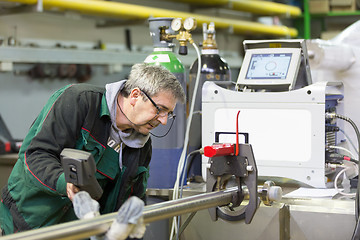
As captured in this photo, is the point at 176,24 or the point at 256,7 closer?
the point at 176,24

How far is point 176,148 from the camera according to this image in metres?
2.00

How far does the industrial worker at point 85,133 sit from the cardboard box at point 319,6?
12.9ft

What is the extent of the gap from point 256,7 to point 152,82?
125 inches

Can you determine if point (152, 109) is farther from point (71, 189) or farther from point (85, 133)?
point (71, 189)

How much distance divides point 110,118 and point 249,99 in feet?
1.62

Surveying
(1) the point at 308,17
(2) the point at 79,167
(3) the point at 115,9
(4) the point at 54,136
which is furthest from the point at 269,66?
(1) the point at 308,17

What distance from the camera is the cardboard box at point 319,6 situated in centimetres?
521

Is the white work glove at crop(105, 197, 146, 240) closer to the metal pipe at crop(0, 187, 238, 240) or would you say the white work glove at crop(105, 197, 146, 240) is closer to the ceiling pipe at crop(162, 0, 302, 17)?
the metal pipe at crop(0, 187, 238, 240)

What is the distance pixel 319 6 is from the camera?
5227 millimetres

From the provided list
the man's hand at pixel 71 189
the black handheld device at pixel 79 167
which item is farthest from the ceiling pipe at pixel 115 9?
the black handheld device at pixel 79 167

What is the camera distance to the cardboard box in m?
5.21

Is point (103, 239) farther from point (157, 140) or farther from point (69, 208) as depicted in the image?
point (157, 140)

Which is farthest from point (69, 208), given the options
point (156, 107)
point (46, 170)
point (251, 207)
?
point (251, 207)

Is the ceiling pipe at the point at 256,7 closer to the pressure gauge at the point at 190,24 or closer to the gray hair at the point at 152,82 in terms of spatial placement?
the pressure gauge at the point at 190,24
